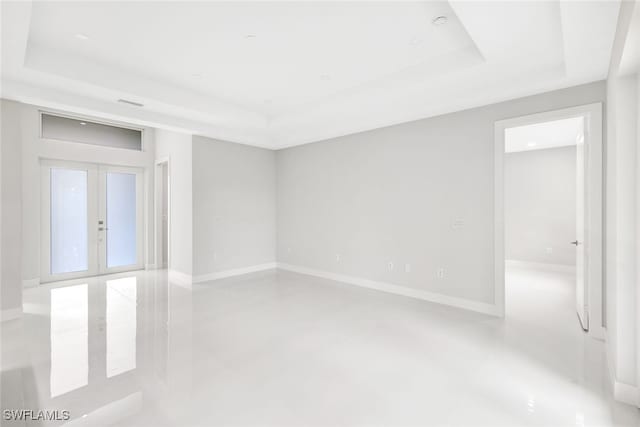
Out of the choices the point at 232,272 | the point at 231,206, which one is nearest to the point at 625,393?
the point at 232,272

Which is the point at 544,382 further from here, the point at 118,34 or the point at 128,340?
the point at 118,34

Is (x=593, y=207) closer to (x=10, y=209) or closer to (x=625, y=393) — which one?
(x=625, y=393)

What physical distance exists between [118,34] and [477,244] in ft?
15.3

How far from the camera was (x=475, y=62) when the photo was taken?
10.0 ft

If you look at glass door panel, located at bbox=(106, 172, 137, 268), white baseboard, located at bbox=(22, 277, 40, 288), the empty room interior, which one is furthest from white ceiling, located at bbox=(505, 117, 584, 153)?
white baseboard, located at bbox=(22, 277, 40, 288)

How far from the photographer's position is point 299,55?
3.21 metres

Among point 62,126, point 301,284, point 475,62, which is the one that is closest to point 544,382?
point 475,62

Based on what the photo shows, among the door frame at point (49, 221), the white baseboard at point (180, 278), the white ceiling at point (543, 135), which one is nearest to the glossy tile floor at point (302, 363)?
the white baseboard at point (180, 278)

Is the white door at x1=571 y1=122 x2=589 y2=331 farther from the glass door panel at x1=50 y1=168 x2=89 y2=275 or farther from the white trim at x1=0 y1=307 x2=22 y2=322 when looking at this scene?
the glass door panel at x1=50 y1=168 x2=89 y2=275

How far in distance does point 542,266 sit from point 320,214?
16.2 ft

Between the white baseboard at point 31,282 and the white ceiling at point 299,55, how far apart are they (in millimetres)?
3200

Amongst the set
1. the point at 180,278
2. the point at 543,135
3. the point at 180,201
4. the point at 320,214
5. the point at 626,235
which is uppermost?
the point at 543,135

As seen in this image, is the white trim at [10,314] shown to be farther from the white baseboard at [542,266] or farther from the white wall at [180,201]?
the white baseboard at [542,266]

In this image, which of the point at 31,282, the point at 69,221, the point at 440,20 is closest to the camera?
the point at 440,20
